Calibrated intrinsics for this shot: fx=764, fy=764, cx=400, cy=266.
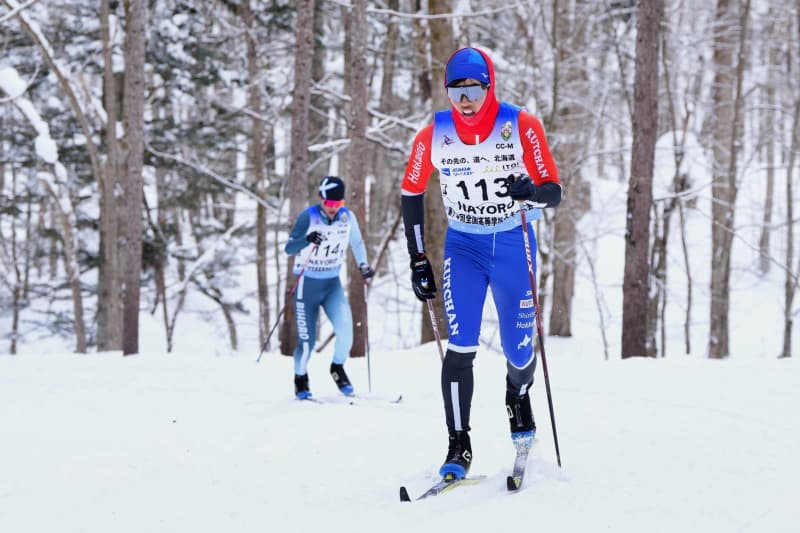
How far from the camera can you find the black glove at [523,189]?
12.8 ft

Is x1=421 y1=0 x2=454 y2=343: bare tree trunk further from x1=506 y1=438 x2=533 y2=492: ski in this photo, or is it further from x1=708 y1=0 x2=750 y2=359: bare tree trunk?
x1=506 y1=438 x2=533 y2=492: ski

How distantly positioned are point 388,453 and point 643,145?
6371 mm

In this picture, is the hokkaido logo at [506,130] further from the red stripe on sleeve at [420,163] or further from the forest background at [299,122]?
the forest background at [299,122]

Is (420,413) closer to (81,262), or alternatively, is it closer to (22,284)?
(81,262)

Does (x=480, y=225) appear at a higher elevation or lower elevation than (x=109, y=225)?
lower

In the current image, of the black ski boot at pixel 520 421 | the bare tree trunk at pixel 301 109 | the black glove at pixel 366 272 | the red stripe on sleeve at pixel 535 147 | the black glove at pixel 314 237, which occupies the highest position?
the bare tree trunk at pixel 301 109

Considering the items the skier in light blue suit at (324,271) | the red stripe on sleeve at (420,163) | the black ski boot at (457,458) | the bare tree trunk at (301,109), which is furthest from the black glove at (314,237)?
the bare tree trunk at (301,109)

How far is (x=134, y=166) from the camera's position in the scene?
476 inches

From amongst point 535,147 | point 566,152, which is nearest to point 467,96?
point 535,147

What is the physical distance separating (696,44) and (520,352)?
13761 millimetres

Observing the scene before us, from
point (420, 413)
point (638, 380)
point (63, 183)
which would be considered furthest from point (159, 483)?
point (63, 183)

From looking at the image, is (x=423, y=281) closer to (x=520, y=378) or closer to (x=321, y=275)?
(x=520, y=378)

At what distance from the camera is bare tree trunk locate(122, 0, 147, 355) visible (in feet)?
38.9

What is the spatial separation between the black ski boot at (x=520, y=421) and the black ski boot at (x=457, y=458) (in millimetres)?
263
